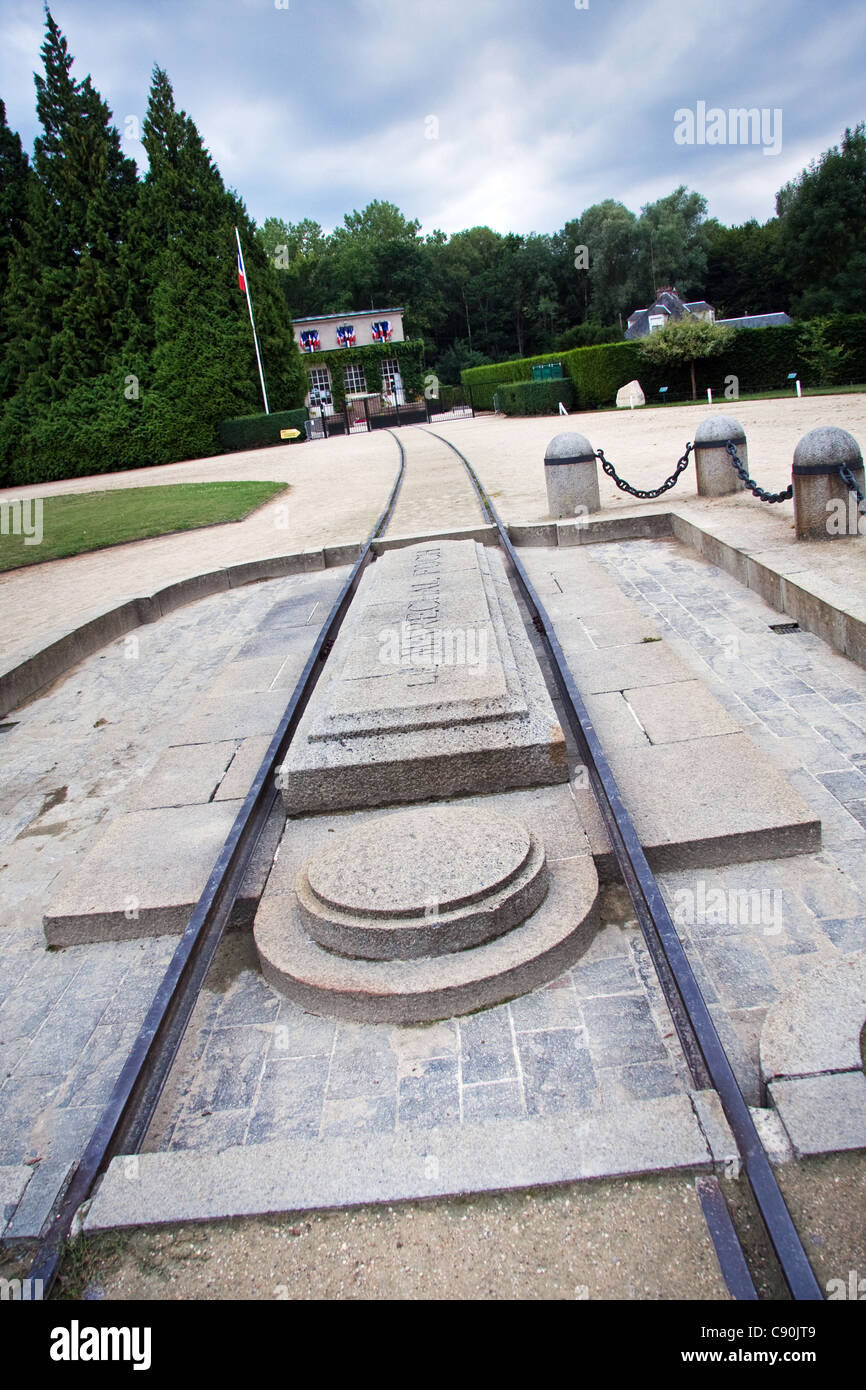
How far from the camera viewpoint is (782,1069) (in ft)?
8.73

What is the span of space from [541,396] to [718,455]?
28.2 meters

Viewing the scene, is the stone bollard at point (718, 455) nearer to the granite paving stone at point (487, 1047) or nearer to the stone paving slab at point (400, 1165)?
the granite paving stone at point (487, 1047)

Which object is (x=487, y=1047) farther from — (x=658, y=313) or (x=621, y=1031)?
(x=658, y=313)

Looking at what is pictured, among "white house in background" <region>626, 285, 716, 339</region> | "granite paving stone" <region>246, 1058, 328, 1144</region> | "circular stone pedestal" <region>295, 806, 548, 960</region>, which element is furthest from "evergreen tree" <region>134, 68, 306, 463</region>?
"granite paving stone" <region>246, 1058, 328, 1144</region>

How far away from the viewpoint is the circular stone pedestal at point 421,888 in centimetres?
333

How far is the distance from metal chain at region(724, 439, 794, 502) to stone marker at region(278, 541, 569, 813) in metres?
4.74

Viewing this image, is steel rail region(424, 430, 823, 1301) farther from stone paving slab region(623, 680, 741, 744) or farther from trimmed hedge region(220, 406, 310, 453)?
A: trimmed hedge region(220, 406, 310, 453)

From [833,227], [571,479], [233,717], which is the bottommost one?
[233,717]

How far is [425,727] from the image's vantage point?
4652mm

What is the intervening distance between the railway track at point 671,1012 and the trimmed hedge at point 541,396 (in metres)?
34.9

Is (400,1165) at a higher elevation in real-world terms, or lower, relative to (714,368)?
lower

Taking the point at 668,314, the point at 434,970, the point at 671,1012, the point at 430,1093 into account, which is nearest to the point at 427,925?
the point at 434,970
